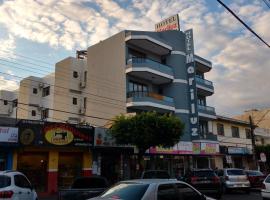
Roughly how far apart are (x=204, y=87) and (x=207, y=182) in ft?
70.0

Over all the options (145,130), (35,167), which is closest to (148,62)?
(145,130)

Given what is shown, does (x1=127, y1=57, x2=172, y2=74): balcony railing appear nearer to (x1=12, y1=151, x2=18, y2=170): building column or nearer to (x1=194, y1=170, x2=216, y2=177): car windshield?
(x1=12, y1=151, x2=18, y2=170): building column

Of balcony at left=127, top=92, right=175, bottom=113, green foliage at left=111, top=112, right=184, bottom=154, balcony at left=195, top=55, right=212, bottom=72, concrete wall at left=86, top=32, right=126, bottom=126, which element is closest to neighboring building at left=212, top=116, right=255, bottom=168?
balcony at left=195, top=55, right=212, bottom=72

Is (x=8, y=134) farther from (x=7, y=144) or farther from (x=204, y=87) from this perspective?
(x=204, y=87)

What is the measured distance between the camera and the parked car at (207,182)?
68.7ft

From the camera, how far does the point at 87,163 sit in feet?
90.4

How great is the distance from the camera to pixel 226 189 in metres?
24.9

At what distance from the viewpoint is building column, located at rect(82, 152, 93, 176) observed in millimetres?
27359

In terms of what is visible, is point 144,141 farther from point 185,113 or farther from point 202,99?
point 202,99

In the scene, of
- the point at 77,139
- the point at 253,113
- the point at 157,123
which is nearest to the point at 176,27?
the point at 157,123

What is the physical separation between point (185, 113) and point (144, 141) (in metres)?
13.1

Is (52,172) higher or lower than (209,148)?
lower

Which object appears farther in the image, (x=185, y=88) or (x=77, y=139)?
(x=185, y=88)

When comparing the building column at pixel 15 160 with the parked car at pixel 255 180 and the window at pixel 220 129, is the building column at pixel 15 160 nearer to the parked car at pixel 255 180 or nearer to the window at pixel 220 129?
the parked car at pixel 255 180
